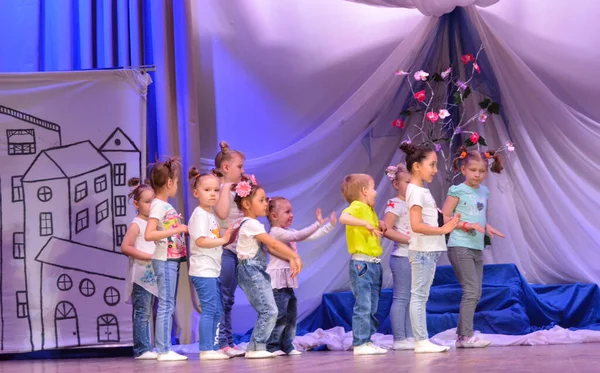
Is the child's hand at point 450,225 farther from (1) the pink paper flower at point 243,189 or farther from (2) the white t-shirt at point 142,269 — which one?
(2) the white t-shirt at point 142,269

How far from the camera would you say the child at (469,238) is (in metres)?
4.77

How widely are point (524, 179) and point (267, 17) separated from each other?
2.13m

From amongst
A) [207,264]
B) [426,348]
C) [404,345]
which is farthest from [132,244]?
[426,348]

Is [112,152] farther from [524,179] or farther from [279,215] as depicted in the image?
[524,179]

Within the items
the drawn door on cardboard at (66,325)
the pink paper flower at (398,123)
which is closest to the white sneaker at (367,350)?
the drawn door on cardboard at (66,325)

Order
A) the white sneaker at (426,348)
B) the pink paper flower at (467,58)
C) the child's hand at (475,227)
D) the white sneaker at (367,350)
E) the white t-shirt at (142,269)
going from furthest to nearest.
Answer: the pink paper flower at (467,58)
the white t-shirt at (142,269)
the child's hand at (475,227)
the white sneaker at (367,350)
the white sneaker at (426,348)

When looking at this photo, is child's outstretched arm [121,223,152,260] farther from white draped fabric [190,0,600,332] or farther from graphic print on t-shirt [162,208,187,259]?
white draped fabric [190,0,600,332]

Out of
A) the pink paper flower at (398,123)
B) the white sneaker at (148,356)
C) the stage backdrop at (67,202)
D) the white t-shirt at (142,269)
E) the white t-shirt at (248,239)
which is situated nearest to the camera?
the white t-shirt at (248,239)

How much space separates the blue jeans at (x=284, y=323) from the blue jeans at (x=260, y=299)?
7.7 inches

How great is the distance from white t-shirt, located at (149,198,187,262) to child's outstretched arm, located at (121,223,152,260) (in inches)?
8.9

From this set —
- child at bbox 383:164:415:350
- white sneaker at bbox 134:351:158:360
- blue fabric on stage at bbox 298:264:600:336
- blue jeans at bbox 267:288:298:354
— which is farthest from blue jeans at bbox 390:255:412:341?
white sneaker at bbox 134:351:158:360

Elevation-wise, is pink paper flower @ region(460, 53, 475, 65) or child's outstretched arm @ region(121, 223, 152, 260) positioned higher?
pink paper flower @ region(460, 53, 475, 65)

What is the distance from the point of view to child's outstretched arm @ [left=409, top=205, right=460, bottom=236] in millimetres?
4480

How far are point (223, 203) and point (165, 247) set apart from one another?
399mm
